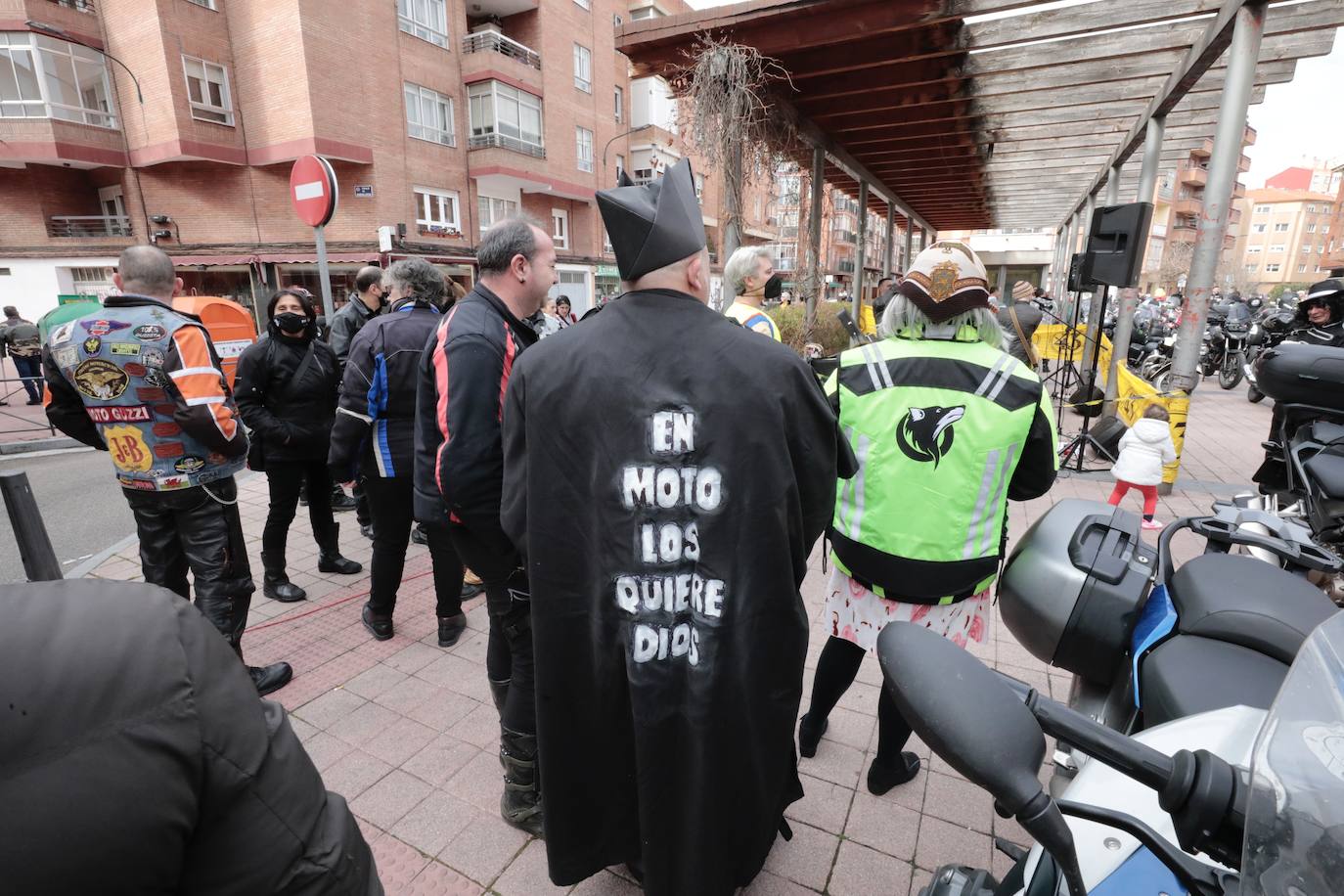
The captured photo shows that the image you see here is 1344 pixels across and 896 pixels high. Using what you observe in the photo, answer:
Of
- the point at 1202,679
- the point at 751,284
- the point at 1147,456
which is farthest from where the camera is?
the point at 1147,456

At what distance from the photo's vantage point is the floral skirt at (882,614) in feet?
7.22

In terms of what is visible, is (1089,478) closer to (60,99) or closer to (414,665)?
(414,665)

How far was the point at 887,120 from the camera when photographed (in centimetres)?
870

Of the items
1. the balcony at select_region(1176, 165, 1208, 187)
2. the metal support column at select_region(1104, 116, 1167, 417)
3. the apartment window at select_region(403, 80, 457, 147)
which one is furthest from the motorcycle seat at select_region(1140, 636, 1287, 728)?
the balcony at select_region(1176, 165, 1208, 187)

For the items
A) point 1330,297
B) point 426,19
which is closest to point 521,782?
point 1330,297

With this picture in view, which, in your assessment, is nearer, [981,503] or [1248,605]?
[1248,605]

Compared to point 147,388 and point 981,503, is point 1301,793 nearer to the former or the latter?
point 981,503

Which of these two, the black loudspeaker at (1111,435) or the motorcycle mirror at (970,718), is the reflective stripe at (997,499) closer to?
the motorcycle mirror at (970,718)

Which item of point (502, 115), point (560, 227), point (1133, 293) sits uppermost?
point (502, 115)

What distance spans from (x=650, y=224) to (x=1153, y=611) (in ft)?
5.27

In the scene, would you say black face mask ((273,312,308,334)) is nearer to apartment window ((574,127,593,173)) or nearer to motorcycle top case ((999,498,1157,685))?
motorcycle top case ((999,498,1157,685))

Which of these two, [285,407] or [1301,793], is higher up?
[1301,793]

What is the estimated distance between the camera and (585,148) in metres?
28.2

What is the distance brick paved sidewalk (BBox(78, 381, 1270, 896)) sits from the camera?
2.13m
